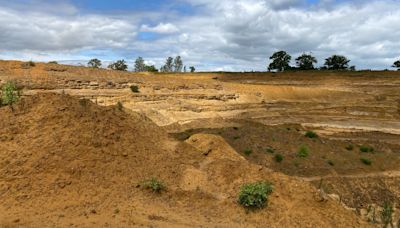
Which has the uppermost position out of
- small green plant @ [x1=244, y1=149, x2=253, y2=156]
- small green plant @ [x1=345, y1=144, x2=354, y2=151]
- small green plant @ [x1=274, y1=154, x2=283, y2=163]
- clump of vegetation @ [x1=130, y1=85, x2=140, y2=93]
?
clump of vegetation @ [x1=130, y1=85, x2=140, y2=93]

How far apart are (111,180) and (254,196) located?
10.5ft

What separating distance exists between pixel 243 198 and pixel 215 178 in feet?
4.10

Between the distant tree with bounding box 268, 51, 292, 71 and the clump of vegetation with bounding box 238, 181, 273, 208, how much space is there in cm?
4515

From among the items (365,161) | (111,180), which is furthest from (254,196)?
(365,161)

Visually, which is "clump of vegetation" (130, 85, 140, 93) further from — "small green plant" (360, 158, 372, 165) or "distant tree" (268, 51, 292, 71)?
"distant tree" (268, 51, 292, 71)

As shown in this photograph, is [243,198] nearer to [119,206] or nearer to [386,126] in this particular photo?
[119,206]

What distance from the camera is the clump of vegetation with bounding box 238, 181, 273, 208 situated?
9859mm

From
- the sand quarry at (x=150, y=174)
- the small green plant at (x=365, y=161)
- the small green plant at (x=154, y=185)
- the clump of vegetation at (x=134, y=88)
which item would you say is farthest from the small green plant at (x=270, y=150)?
the clump of vegetation at (x=134, y=88)

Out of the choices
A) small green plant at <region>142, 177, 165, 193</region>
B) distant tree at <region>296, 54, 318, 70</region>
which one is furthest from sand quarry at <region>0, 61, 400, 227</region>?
distant tree at <region>296, 54, 318, 70</region>

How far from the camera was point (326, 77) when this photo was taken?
139 feet

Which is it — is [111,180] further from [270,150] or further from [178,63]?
[178,63]

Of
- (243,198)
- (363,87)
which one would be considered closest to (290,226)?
(243,198)

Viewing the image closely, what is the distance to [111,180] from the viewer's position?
10469 millimetres

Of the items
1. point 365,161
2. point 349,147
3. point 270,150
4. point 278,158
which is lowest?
point 365,161
